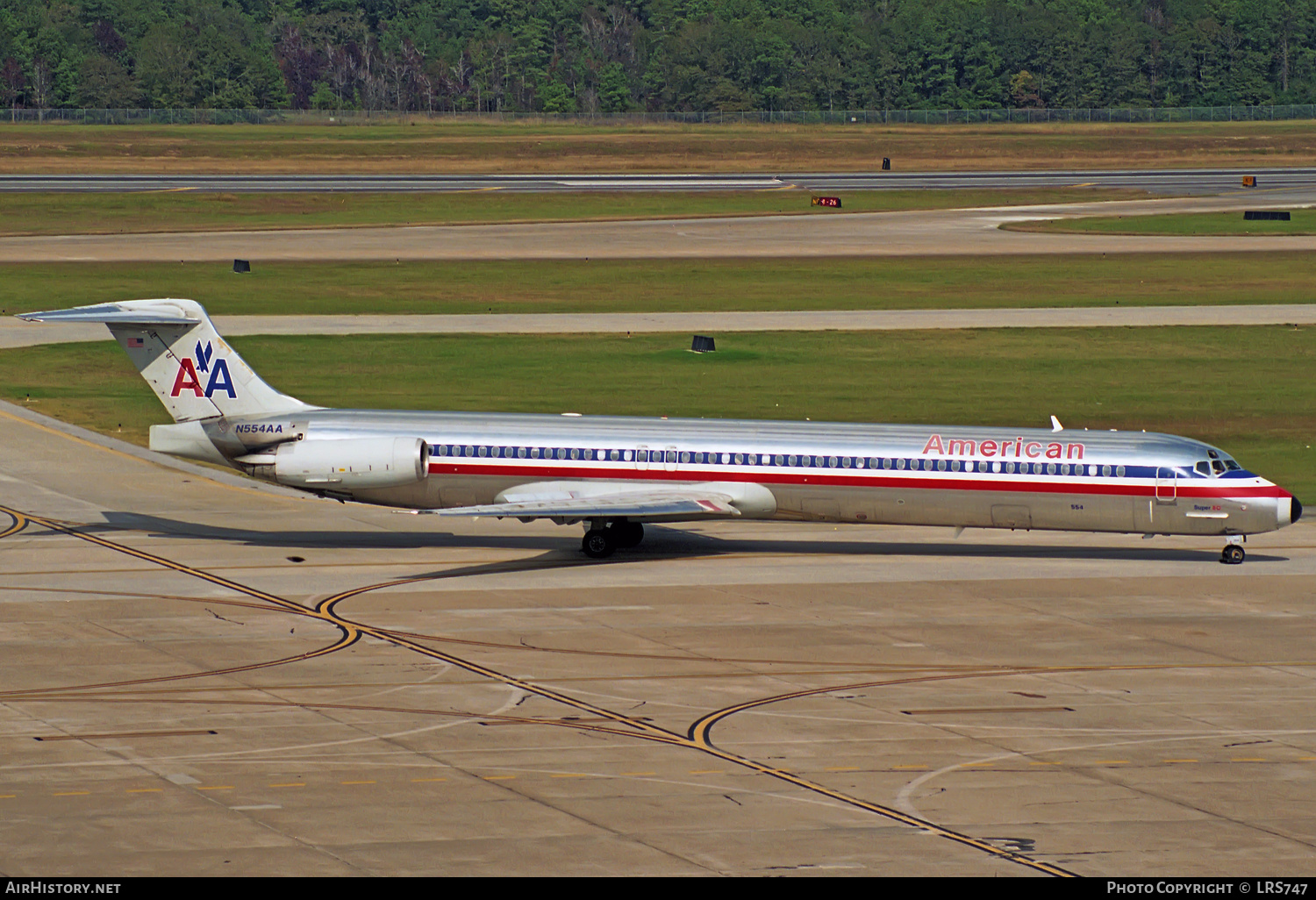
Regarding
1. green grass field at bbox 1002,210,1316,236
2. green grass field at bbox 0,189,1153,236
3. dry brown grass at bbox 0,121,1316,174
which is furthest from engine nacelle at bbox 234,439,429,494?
dry brown grass at bbox 0,121,1316,174

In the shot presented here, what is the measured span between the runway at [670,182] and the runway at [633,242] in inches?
1004

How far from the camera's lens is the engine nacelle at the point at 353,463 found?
39312 millimetres

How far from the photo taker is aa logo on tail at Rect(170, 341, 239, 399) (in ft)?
134

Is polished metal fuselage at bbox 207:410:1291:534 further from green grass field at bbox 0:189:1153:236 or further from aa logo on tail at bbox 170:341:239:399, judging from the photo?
green grass field at bbox 0:189:1153:236

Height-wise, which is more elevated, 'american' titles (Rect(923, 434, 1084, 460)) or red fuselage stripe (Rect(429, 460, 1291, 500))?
'american' titles (Rect(923, 434, 1084, 460))

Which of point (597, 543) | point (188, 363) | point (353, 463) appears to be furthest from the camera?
Result: point (188, 363)

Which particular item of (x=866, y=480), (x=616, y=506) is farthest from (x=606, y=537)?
(x=866, y=480)

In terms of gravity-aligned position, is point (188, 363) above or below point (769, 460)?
above

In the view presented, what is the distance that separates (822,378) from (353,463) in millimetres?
27240

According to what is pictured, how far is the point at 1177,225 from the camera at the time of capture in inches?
4525

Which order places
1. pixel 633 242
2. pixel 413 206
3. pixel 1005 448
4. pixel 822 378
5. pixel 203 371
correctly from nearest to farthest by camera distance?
pixel 1005 448 → pixel 203 371 → pixel 822 378 → pixel 633 242 → pixel 413 206

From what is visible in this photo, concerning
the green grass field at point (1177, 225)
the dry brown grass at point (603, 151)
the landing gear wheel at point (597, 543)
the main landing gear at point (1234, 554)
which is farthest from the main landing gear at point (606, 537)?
the dry brown grass at point (603, 151)

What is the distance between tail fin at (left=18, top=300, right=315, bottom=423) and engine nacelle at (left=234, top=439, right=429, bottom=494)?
5.63 feet

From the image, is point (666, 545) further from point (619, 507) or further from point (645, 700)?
point (645, 700)
